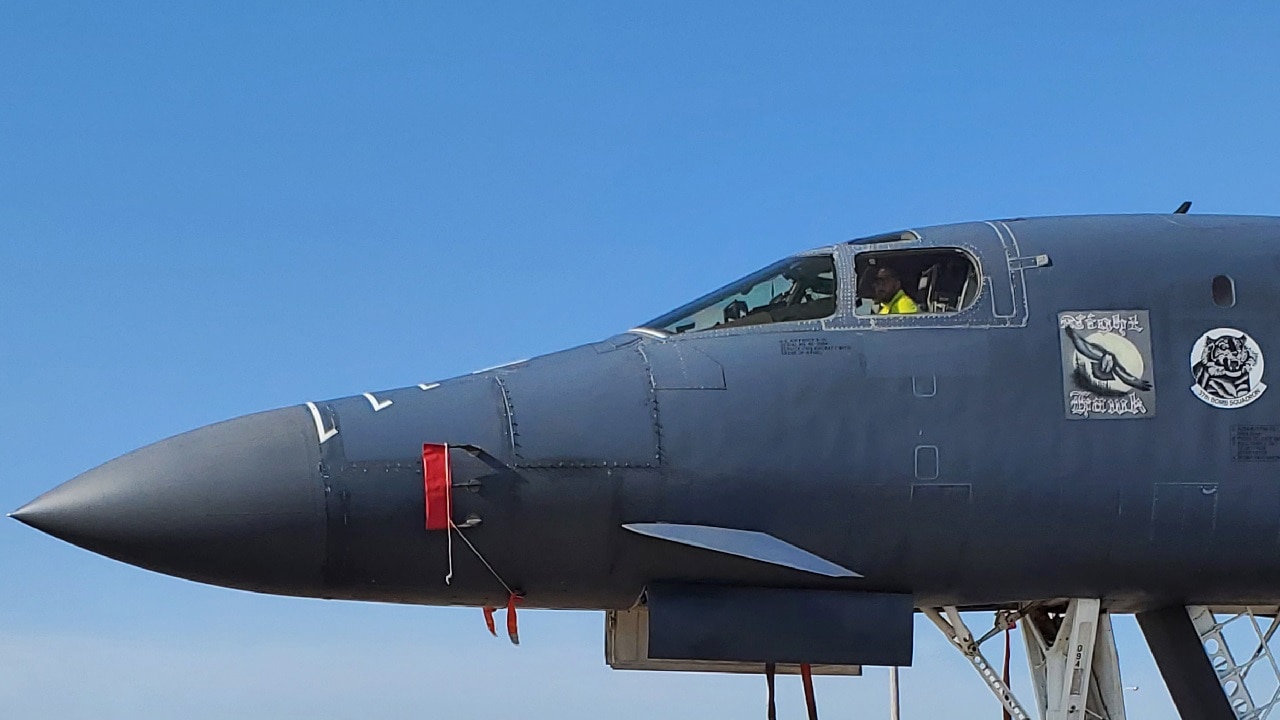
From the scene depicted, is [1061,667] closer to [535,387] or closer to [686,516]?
[686,516]

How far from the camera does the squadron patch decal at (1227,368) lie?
395 inches

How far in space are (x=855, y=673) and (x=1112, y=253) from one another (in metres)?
3.11

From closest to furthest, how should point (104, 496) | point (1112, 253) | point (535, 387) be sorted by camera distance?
point (104, 496) → point (535, 387) → point (1112, 253)

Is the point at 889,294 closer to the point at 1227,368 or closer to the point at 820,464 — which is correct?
the point at 820,464

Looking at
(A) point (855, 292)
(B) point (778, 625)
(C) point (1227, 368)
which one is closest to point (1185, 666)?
(C) point (1227, 368)

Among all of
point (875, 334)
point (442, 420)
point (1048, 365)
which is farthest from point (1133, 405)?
point (442, 420)

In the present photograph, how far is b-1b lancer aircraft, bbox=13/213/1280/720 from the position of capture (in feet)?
29.6

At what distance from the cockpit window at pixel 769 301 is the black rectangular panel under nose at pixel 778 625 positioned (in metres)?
1.61

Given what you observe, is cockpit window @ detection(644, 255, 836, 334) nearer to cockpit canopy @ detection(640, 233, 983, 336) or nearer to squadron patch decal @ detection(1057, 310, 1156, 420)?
cockpit canopy @ detection(640, 233, 983, 336)

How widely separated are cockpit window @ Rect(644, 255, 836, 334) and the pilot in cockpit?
0.26 metres

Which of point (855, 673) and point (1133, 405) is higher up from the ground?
point (1133, 405)

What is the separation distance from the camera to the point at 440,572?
30.2ft

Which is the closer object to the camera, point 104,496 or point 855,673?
point 104,496

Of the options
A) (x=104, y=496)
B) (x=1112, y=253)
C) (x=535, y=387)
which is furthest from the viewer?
(x=1112, y=253)
